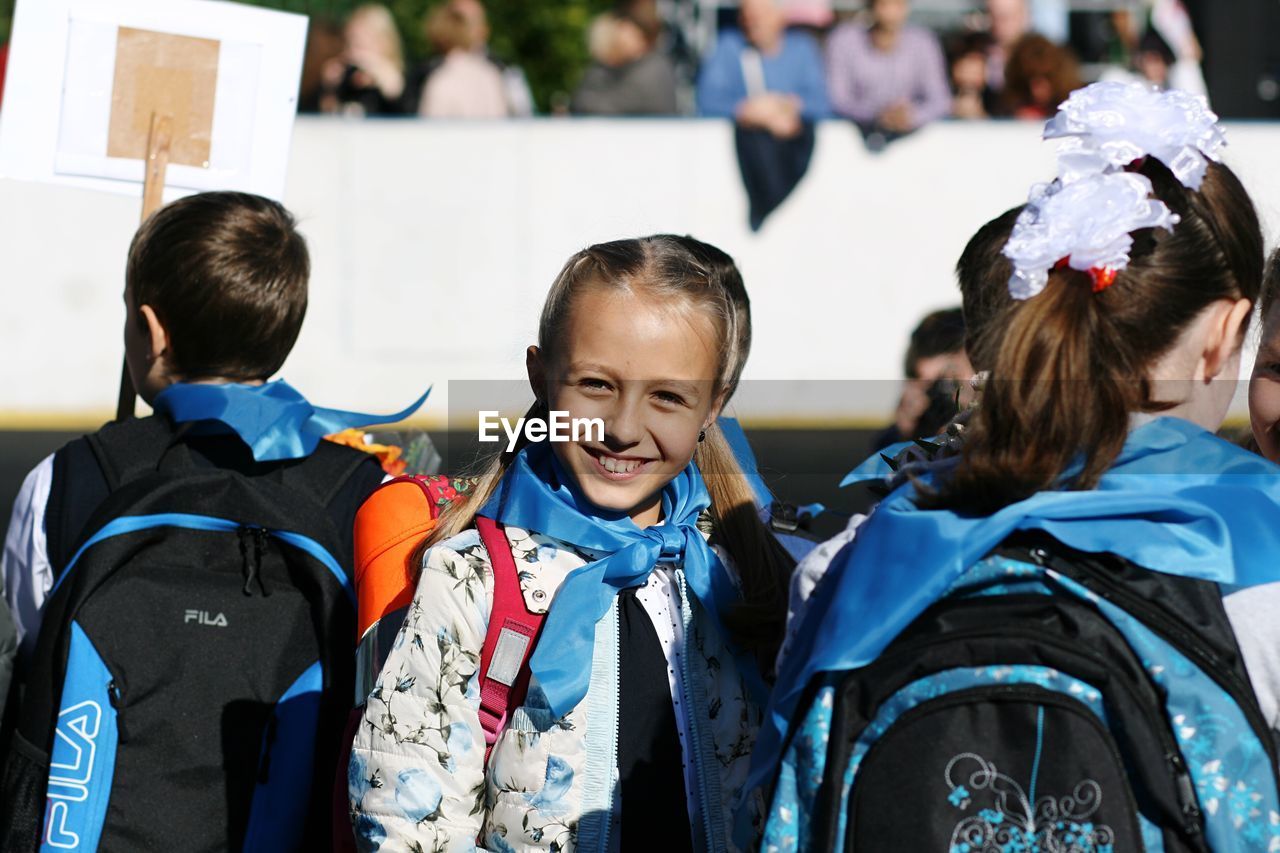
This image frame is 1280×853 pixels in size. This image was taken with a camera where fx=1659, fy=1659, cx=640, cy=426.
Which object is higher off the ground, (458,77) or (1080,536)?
(458,77)

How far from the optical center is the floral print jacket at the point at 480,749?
83.3 inches

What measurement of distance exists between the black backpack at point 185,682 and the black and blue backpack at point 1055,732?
1195 mm

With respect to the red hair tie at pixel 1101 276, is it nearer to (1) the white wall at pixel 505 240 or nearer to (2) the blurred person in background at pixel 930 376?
(2) the blurred person in background at pixel 930 376

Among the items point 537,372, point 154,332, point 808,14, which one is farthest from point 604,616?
point 808,14

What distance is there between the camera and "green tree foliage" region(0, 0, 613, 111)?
57.7 feet

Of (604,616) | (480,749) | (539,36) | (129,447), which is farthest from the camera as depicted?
(539,36)

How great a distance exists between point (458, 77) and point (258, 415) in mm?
8129

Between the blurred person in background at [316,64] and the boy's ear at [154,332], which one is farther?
the blurred person in background at [316,64]

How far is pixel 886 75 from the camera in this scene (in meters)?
10.6

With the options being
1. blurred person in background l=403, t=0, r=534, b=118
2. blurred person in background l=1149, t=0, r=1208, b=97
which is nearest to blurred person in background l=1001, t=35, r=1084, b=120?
blurred person in background l=1149, t=0, r=1208, b=97

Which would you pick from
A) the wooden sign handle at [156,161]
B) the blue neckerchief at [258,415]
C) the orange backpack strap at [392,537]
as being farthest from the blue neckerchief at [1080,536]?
the wooden sign handle at [156,161]

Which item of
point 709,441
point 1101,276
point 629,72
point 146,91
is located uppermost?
point 629,72

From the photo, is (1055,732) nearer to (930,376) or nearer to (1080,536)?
(1080,536)

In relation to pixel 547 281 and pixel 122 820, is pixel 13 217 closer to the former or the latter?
pixel 547 281
